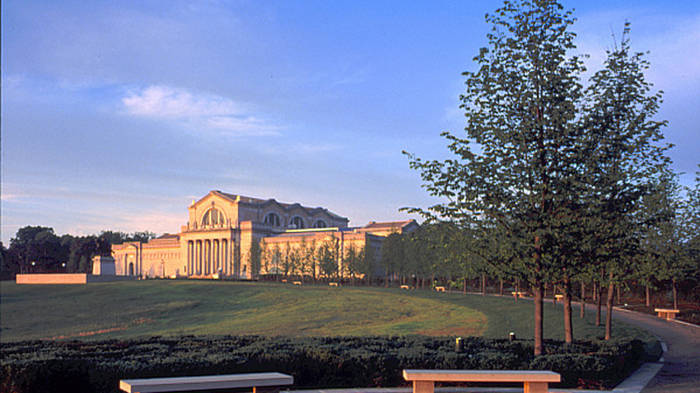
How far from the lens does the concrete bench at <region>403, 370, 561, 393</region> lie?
1036cm

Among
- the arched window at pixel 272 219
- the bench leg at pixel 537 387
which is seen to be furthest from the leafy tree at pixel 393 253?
the bench leg at pixel 537 387

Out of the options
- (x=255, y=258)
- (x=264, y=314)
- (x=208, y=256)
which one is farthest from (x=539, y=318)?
(x=208, y=256)

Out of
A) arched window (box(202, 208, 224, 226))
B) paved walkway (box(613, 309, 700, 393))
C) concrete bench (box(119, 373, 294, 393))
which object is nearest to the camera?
concrete bench (box(119, 373, 294, 393))

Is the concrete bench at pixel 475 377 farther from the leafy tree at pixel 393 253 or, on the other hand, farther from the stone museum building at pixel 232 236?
the stone museum building at pixel 232 236

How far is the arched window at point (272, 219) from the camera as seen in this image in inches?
5413

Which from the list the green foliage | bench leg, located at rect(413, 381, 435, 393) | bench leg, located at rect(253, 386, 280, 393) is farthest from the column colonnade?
bench leg, located at rect(413, 381, 435, 393)

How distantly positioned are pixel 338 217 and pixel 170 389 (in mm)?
145854

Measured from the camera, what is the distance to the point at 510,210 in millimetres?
14695

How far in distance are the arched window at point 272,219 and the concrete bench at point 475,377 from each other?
128 metres

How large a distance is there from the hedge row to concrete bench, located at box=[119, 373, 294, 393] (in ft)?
6.81

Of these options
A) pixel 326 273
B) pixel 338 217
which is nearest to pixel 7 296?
pixel 326 273

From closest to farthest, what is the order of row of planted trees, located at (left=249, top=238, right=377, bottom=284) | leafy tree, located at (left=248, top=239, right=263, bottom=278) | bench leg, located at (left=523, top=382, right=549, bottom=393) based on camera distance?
bench leg, located at (left=523, top=382, right=549, bottom=393)
row of planted trees, located at (left=249, top=238, right=377, bottom=284)
leafy tree, located at (left=248, top=239, right=263, bottom=278)

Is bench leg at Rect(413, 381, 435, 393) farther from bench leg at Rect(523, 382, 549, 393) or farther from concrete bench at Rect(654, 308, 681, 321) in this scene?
concrete bench at Rect(654, 308, 681, 321)

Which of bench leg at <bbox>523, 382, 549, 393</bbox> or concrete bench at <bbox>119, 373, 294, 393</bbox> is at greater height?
concrete bench at <bbox>119, 373, 294, 393</bbox>
